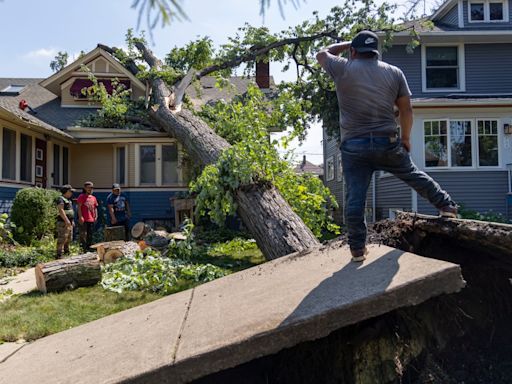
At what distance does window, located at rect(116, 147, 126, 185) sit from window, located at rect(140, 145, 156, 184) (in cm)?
64

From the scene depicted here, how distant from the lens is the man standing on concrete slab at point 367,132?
3094mm

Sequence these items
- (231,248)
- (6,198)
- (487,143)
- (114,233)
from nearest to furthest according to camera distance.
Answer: (231,248), (114,233), (6,198), (487,143)

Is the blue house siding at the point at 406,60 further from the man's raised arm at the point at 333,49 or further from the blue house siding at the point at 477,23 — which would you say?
the man's raised arm at the point at 333,49

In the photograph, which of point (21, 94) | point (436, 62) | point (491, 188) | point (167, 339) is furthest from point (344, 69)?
point (21, 94)

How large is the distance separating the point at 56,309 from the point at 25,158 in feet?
29.7

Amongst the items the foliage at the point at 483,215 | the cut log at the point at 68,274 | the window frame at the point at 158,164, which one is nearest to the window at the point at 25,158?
the window frame at the point at 158,164

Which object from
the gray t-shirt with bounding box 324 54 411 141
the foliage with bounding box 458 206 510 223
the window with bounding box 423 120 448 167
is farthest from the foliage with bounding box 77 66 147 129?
the gray t-shirt with bounding box 324 54 411 141

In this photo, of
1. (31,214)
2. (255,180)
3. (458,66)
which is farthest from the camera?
(458,66)

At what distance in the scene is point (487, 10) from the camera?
611 inches

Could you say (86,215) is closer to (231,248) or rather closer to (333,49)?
(231,248)

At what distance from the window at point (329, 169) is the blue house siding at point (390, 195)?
6797mm

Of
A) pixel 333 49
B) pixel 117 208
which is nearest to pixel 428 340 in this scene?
pixel 333 49

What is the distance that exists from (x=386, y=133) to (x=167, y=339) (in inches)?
78.1

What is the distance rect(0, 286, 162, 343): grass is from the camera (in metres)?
4.65
